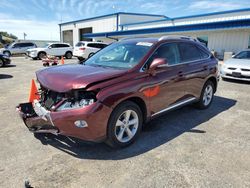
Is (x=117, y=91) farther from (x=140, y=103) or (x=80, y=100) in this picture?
(x=140, y=103)

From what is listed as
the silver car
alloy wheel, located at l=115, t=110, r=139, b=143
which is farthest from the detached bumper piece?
the silver car

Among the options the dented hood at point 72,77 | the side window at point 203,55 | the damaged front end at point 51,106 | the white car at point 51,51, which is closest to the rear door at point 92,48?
the white car at point 51,51

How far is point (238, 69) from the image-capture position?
9.31m

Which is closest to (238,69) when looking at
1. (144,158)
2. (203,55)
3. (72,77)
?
(203,55)

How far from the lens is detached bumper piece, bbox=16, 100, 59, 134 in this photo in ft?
10.8

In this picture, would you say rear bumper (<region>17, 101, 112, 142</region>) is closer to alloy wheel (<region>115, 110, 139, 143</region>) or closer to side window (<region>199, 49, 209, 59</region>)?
alloy wheel (<region>115, 110, 139, 143</region>)

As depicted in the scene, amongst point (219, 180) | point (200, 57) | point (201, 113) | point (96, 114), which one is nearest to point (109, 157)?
point (96, 114)

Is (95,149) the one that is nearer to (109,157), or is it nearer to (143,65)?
(109,157)

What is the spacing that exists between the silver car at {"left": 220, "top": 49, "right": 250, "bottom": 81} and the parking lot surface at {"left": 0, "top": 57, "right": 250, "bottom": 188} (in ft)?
16.4

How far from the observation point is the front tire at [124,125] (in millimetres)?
3318

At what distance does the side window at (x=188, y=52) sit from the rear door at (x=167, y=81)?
7.5 inches

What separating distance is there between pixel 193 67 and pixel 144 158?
8.39 feet

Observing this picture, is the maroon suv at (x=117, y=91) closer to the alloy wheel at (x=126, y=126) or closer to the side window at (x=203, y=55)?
the alloy wheel at (x=126, y=126)

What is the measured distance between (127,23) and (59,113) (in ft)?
114
